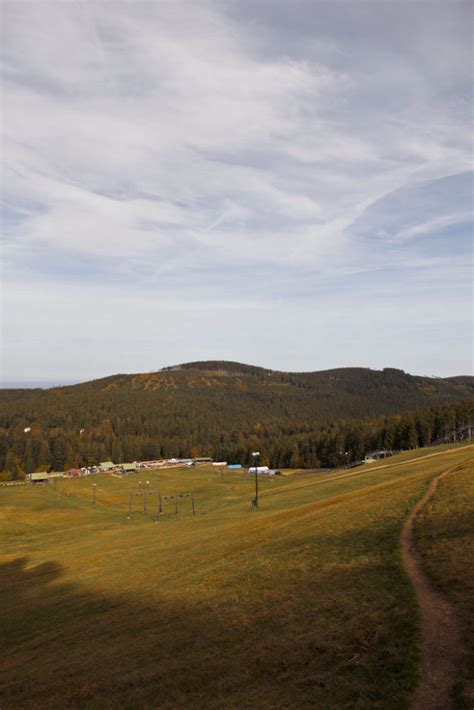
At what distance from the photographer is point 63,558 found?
4675cm

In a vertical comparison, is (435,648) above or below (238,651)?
above

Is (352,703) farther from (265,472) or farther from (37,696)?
(265,472)

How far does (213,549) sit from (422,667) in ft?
77.3

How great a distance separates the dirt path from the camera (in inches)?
424

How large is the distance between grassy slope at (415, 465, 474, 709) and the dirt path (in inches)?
10.6

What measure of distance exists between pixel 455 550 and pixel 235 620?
9.72m

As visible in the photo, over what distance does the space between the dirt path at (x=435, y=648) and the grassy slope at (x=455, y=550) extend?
0.27 meters

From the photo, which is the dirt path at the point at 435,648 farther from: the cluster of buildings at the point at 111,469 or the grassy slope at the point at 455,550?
the cluster of buildings at the point at 111,469

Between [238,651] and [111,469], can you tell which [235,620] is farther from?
[111,469]

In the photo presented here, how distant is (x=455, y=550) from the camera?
19781 mm

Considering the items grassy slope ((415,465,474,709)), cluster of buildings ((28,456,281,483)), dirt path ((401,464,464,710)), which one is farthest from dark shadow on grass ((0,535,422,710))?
cluster of buildings ((28,456,281,483))

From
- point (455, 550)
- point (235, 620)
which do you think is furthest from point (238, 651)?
point (455, 550)

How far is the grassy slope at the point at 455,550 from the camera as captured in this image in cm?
1307

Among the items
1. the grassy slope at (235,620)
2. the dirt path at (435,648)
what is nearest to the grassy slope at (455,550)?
the dirt path at (435,648)
